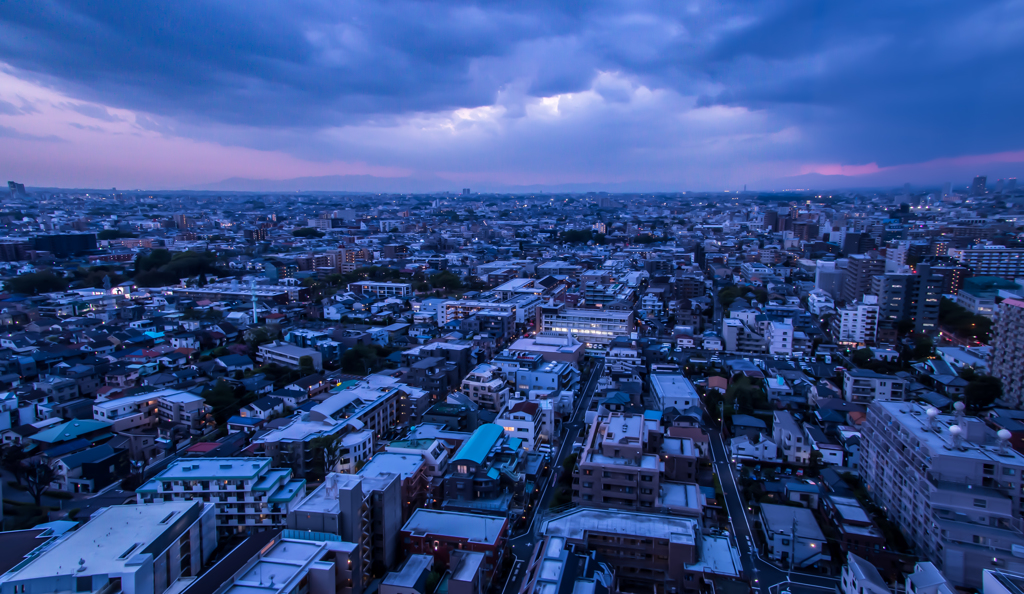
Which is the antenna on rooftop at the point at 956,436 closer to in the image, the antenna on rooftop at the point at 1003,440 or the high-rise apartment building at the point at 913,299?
the antenna on rooftop at the point at 1003,440

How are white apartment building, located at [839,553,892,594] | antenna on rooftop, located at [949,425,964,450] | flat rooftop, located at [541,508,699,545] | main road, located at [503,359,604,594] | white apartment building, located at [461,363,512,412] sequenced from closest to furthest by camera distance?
white apartment building, located at [839,553,892,594] < flat rooftop, located at [541,508,699,545] < main road, located at [503,359,604,594] < antenna on rooftop, located at [949,425,964,450] < white apartment building, located at [461,363,512,412]

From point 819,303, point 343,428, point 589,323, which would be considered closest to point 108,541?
point 343,428

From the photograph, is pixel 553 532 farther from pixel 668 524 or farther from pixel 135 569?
pixel 135 569

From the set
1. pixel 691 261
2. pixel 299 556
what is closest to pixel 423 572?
pixel 299 556

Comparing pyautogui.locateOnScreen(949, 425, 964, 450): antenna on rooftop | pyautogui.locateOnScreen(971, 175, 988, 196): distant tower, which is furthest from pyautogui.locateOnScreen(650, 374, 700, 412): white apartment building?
pyautogui.locateOnScreen(971, 175, 988, 196): distant tower

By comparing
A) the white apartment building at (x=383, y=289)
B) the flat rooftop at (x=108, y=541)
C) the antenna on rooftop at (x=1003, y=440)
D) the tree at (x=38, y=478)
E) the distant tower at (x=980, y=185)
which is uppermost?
the distant tower at (x=980, y=185)

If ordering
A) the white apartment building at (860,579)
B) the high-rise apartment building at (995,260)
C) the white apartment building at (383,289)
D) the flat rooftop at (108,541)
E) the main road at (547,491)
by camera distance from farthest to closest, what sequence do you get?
the high-rise apartment building at (995,260), the white apartment building at (383,289), the main road at (547,491), the white apartment building at (860,579), the flat rooftop at (108,541)

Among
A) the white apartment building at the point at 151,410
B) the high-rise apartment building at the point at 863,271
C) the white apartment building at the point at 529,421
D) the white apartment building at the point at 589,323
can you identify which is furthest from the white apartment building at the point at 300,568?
the high-rise apartment building at the point at 863,271

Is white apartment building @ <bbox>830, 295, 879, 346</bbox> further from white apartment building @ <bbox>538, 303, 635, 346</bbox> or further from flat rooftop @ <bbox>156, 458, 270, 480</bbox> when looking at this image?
flat rooftop @ <bbox>156, 458, 270, 480</bbox>
